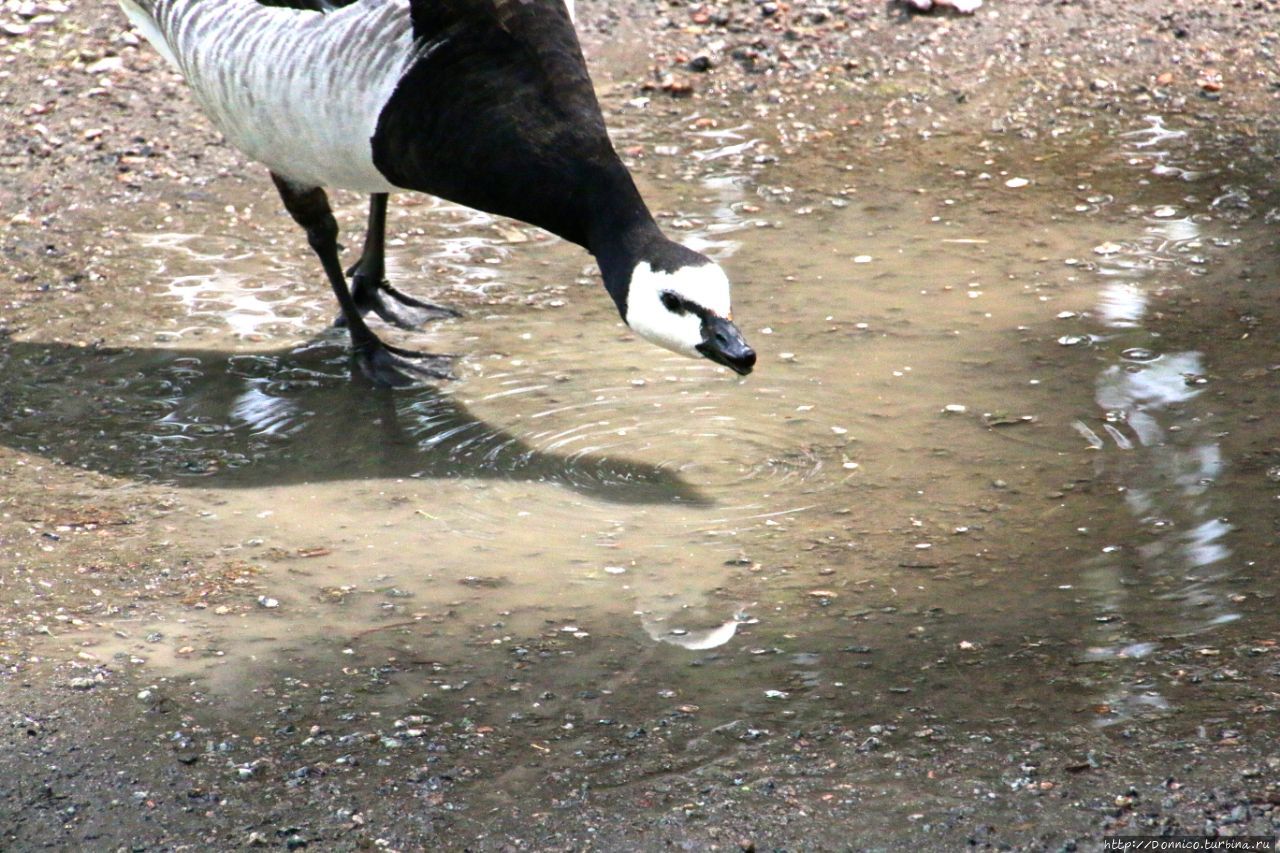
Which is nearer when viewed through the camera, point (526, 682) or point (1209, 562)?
point (526, 682)

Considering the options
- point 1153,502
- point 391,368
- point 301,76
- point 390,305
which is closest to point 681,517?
point 1153,502

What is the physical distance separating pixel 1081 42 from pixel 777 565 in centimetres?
530

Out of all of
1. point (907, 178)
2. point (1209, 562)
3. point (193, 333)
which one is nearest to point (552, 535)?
point (1209, 562)

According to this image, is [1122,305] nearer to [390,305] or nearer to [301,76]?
[390,305]

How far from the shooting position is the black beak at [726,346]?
13.7 feet

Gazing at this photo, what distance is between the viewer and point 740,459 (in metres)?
4.80

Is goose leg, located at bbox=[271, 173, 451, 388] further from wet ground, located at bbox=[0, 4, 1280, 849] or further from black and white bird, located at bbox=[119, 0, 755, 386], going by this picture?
black and white bird, located at bbox=[119, 0, 755, 386]

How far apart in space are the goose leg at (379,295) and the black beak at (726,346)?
2.11 metres

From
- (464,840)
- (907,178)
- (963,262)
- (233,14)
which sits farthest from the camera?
(907,178)

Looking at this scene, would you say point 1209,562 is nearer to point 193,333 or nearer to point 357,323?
point 357,323

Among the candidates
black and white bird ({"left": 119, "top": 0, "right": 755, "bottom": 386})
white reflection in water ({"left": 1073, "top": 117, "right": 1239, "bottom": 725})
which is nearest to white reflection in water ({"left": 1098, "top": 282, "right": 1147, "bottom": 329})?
white reflection in water ({"left": 1073, "top": 117, "right": 1239, "bottom": 725})

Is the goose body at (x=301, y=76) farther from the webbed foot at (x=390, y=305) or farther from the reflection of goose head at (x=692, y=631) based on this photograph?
the reflection of goose head at (x=692, y=631)

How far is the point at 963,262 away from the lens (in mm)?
6180

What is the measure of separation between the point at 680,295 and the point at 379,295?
223cm
